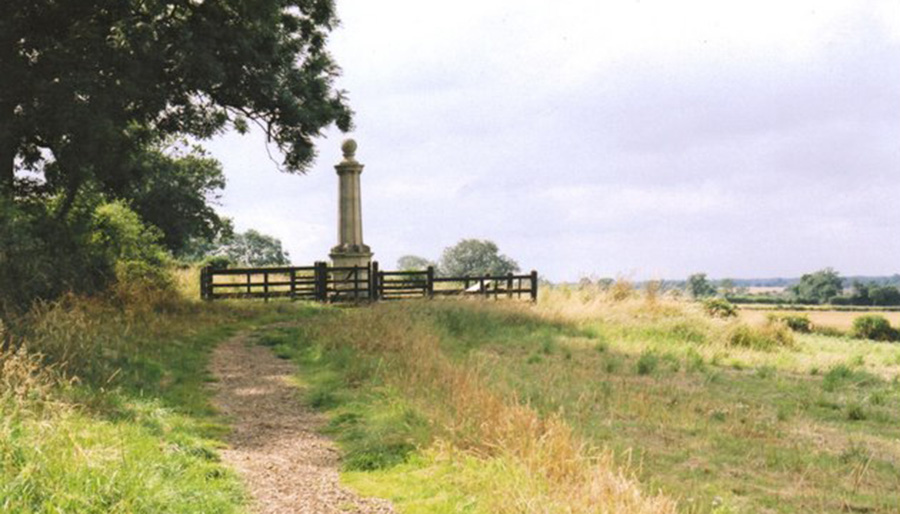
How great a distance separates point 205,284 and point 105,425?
18620mm

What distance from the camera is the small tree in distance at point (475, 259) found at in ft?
234

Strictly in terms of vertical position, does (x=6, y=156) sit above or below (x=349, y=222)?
above

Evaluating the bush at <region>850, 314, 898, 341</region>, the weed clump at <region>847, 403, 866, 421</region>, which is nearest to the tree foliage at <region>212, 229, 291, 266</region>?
the bush at <region>850, 314, 898, 341</region>

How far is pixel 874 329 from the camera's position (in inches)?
1089

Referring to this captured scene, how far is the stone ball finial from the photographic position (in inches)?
1072

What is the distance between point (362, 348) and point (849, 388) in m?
8.51

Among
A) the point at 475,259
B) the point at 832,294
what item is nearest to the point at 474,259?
the point at 475,259

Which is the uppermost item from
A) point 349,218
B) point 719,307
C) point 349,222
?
point 349,218

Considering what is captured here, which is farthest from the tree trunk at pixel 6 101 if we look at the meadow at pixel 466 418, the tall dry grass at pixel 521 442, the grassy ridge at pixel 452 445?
the tall dry grass at pixel 521 442

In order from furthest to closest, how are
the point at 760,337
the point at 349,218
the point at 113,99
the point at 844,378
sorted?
the point at 349,218 < the point at 760,337 < the point at 113,99 < the point at 844,378

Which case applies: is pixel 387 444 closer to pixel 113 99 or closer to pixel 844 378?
pixel 844 378

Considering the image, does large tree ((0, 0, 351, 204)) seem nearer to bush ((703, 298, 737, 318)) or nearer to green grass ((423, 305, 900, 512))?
green grass ((423, 305, 900, 512))

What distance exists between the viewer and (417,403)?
8383 millimetres

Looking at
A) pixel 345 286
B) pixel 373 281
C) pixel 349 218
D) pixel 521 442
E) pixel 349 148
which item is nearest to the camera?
pixel 521 442
